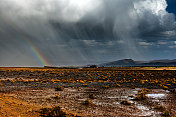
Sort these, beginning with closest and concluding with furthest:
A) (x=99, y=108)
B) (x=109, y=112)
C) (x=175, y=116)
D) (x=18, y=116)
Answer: (x=18, y=116), (x=175, y=116), (x=109, y=112), (x=99, y=108)

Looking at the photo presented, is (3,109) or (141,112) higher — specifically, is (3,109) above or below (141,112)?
above

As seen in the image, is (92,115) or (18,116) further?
(92,115)

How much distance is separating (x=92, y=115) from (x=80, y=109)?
63.6 inches

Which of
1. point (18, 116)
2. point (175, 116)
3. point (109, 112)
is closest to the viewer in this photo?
point (18, 116)

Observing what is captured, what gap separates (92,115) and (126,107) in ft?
11.7

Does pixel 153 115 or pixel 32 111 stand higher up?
pixel 32 111

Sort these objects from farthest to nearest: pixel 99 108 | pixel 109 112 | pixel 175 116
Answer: pixel 99 108 → pixel 109 112 → pixel 175 116

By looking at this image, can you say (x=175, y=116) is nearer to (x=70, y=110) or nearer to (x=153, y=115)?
(x=153, y=115)

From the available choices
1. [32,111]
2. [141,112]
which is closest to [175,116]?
[141,112]

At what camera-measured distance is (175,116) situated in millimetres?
10781

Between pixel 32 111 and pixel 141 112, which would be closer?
pixel 32 111

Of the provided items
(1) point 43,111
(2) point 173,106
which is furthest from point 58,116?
(2) point 173,106

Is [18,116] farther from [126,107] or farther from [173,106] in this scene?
[173,106]

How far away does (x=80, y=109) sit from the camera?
40.4ft
